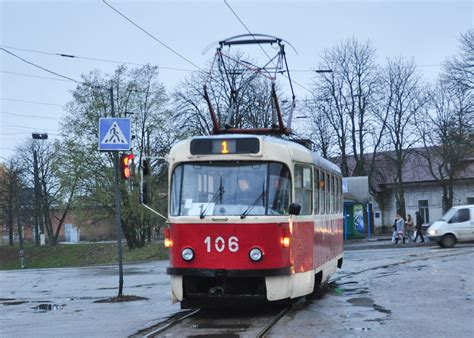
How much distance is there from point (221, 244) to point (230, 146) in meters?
1.64

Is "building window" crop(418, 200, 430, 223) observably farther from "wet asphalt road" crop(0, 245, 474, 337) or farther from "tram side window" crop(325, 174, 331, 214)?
"tram side window" crop(325, 174, 331, 214)

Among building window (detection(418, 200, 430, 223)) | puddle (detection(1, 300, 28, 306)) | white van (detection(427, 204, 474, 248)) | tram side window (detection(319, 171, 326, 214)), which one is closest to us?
tram side window (detection(319, 171, 326, 214))

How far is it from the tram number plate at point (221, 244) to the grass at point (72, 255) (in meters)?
33.9

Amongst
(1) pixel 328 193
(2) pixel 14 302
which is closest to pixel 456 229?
(1) pixel 328 193

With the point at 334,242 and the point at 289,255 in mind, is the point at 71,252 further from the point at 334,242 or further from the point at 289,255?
the point at 289,255

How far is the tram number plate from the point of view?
10.4 meters

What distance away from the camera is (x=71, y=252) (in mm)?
59812

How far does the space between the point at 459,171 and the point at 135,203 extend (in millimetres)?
29144

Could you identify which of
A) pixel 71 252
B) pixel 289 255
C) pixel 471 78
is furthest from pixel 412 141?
pixel 289 255

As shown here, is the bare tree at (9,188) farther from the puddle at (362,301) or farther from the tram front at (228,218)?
the tram front at (228,218)

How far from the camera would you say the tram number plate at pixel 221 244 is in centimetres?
1035

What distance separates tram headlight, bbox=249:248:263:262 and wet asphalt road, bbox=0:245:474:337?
1.07 m

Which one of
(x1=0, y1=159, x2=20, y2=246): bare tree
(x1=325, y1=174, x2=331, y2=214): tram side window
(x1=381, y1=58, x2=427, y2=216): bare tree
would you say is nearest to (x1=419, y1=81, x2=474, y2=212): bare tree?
(x1=381, y1=58, x2=427, y2=216): bare tree

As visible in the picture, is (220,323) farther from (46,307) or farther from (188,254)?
(46,307)
